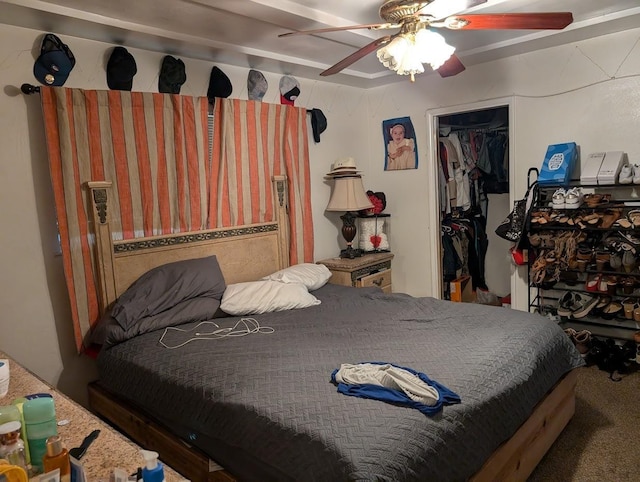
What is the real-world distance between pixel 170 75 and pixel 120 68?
13.4 inches

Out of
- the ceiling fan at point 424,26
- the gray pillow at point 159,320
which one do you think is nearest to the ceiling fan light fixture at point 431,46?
the ceiling fan at point 424,26

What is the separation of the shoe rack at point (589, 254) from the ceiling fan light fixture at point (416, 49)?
5.91ft

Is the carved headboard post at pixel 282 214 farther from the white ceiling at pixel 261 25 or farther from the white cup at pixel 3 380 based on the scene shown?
the white cup at pixel 3 380

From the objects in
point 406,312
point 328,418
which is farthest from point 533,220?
point 328,418

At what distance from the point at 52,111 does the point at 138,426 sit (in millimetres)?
1737

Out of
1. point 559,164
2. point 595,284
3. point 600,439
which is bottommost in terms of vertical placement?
A: point 600,439

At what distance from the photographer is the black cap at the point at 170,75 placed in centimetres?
301

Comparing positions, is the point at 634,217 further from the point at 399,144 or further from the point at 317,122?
the point at 317,122

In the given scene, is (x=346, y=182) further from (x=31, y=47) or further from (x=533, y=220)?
(x=31, y=47)

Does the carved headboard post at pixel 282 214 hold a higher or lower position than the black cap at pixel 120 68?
lower

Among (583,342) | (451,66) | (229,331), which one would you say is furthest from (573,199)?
(229,331)

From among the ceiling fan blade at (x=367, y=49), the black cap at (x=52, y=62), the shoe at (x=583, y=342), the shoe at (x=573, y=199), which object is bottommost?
the shoe at (x=583, y=342)

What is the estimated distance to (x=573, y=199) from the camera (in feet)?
10.6

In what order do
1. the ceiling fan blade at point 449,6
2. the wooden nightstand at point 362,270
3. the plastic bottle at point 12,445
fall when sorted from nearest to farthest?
1. the plastic bottle at point 12,445
2. the ceiling fan blade at point 449,6
3. the wooden nightstand at point 362,270
